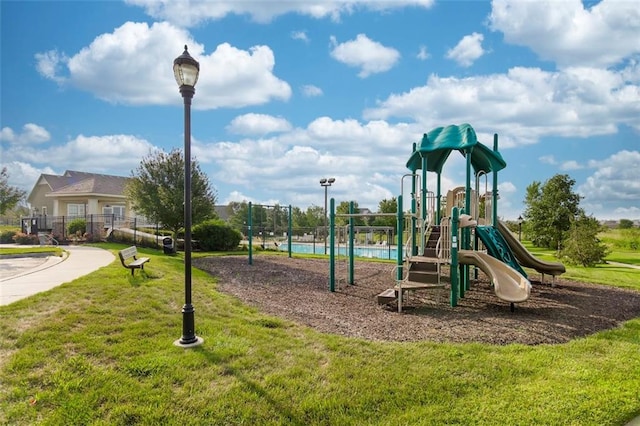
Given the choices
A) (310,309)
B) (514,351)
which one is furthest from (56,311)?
(514,351)

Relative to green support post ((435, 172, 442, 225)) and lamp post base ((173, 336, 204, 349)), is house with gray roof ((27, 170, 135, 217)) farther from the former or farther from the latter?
lamp post base ((173, 336, 204, 349))

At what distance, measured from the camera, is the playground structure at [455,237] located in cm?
816

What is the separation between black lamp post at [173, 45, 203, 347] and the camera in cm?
523

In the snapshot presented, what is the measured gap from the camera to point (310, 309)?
7.85 metres

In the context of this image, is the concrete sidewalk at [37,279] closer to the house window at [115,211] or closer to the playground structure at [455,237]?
the playground structure at [455,237]

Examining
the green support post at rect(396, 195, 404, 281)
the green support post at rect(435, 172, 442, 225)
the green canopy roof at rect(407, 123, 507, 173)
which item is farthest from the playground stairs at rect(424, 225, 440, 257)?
the green canopy roof at rect(407, 123, 507, 173)

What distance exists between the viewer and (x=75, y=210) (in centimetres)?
3184

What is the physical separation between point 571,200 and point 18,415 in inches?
1319

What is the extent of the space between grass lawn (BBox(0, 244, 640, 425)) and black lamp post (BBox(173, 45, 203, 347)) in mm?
247

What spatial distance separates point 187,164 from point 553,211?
101 ft

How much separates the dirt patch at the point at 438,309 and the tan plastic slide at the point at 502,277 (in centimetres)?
42

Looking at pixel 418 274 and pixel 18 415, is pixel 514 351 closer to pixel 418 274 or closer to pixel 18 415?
pixel 418 274

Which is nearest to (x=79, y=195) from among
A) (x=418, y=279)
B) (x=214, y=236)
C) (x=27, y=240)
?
(x=27, y=240)

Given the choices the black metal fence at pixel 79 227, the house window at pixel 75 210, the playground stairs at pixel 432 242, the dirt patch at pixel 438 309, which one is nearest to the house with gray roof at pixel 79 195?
the house window at pixel 75 210
